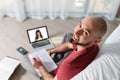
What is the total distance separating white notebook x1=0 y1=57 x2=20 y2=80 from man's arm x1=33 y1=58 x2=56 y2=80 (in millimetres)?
435

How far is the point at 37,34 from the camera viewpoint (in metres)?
2.00

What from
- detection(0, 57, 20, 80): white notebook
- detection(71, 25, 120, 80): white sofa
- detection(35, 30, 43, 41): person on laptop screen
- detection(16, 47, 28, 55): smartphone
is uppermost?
detection(71, 25, 120, 80): white sofa

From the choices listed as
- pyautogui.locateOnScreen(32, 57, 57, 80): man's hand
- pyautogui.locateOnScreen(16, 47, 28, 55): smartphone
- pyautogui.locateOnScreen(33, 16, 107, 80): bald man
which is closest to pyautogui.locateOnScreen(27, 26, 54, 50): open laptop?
pyautogui.locateOnScreen(16, 47, 28, 55): smartphone

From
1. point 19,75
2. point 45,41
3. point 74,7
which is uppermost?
point 74,7

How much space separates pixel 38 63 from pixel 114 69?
0.63 meters

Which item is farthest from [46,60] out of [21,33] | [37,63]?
[21,33]

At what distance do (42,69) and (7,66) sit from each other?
0.59m

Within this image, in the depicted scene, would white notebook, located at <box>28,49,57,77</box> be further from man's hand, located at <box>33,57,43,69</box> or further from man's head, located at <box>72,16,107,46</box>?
man's head, located at <box>72,16,107,46</box>

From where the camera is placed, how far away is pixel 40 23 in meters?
2.46

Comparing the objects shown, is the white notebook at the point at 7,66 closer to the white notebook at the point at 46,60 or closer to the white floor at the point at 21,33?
the white floor at the point at 21,33

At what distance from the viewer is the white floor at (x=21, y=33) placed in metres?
1.99

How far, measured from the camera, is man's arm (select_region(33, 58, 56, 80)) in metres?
1.33

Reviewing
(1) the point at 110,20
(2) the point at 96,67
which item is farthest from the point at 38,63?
(1) the point at 110,20

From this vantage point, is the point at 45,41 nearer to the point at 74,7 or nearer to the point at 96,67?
the point at 74,7
